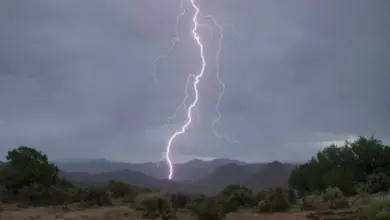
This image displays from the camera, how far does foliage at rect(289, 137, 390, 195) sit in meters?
22.8

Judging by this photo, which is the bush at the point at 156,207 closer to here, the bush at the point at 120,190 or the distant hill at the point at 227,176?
the bush at the point at 120,190

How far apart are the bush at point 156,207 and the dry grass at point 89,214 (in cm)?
38

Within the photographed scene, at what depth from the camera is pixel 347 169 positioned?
24.1 metres

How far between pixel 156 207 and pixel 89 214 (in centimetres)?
258

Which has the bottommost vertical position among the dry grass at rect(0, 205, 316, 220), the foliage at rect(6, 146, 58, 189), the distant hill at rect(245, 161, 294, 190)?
the dry grass at rect(0, 205, 316, 220)

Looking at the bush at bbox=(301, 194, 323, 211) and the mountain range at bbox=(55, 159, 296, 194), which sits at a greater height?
the mountain range at bbox=(55, 159, 296, 194)

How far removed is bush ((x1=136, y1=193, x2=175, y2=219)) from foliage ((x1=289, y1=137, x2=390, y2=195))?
10.7 m

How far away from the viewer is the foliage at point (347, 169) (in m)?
22.8

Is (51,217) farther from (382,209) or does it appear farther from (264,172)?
(264,172)

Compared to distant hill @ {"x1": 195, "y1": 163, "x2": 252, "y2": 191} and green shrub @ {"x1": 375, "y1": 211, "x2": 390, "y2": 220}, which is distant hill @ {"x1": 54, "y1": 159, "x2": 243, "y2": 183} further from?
green shrub @ {"x1": 375, "y1": 211, "x2": 390, "y2": 220}

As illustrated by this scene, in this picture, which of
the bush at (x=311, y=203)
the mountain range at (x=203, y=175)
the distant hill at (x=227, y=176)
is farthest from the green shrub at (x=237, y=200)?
the distant hill at (x=227, y=176)

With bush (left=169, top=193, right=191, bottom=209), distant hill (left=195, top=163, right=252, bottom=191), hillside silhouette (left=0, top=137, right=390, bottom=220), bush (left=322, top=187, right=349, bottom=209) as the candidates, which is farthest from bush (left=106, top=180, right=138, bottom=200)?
distant hill (left=195, top=163, right=252, bottom=191)

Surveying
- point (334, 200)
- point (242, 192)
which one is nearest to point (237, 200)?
point (242, 192)

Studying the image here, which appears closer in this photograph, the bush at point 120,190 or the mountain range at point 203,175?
the bush at point 120,190
